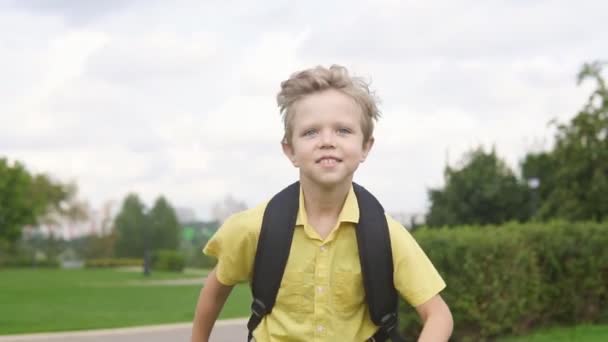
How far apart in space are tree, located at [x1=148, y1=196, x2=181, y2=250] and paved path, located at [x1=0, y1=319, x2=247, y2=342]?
61868mm

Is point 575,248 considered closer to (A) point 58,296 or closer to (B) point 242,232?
(B) point 242,232

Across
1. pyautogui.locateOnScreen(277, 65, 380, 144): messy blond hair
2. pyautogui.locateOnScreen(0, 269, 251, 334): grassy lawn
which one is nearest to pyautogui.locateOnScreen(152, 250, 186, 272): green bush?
pyautogui.locateOnScreen(0, 269, 251, 334): grassy lawn

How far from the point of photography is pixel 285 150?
10.5 ft

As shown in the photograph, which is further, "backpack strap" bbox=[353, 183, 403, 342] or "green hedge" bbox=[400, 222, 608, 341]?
"green hedge" bbox=[400, 222, 608, 341]

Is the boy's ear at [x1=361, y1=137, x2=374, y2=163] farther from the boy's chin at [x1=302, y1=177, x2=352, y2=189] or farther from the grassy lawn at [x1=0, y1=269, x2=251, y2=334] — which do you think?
the grassy lawn at [x1=0, y1=269, x2=251, y2=334]

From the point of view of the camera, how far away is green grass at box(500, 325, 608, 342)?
40.1 feet

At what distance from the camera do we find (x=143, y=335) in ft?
48.6

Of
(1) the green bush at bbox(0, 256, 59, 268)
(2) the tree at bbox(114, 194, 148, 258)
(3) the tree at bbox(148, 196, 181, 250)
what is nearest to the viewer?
(3) the tree at bbox(148, 196, 181, 250)

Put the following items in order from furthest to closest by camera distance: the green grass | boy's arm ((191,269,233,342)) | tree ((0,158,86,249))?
tree ((0,158,86,249)) < the green grass < boy's arm ((191,269,233,342))

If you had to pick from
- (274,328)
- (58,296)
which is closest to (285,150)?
(274,328)

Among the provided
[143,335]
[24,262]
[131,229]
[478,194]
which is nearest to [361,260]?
[143,335]

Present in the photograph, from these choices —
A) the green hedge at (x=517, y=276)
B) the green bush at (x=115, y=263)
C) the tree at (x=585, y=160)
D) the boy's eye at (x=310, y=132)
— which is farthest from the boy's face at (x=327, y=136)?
the green bush at (x=115, y=263)

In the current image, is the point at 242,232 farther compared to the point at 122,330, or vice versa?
the point at 122,330

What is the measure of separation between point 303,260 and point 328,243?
0.10 m
